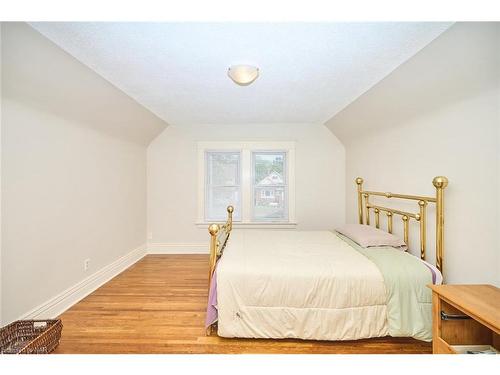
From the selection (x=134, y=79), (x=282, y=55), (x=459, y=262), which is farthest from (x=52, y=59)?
(x=459, y=262)

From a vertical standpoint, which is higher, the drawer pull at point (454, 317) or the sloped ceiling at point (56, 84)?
the sloped ceiling at point (56, 84)

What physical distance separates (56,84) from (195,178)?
2.52 meters

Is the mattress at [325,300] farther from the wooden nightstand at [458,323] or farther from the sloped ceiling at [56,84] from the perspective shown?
the sloped ceiling at [56,84]

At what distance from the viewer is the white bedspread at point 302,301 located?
179cm

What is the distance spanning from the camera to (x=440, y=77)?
6.07 feet

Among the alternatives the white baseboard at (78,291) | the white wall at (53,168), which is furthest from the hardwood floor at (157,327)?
the white wall at (53,168)

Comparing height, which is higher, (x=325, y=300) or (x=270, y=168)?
(x=270, y=168)

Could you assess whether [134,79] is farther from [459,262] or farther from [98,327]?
[459,262]

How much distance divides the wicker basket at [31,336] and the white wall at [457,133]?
3.05 m

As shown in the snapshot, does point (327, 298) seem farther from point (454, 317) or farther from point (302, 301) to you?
point (454, 317)

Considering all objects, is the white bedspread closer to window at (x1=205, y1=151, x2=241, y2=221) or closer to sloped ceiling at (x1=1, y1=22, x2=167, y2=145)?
sloped ceiling at (x1=1, y1=22, x2=167, y2=145)

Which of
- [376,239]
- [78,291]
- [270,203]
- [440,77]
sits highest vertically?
[440,77]

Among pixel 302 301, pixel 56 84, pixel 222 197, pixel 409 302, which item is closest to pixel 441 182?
pixel 409 302
